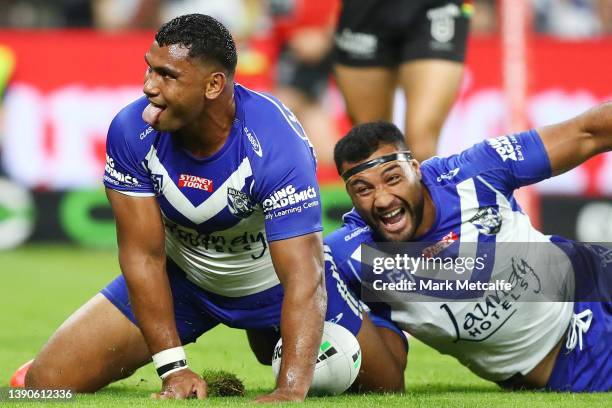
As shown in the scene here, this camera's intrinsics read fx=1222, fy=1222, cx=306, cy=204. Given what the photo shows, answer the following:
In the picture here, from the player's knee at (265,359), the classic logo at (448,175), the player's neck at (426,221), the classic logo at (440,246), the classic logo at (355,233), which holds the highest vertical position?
the classic logo at (448,175)

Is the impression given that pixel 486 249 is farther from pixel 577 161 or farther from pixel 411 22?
pixel 411 22

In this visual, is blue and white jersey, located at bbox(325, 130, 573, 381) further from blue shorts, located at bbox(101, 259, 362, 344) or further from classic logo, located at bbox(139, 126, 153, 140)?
classic logo, located at bbox(139, 126, 153, 140)

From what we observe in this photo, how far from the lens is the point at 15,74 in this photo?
12453mm

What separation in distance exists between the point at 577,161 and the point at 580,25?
882 cm

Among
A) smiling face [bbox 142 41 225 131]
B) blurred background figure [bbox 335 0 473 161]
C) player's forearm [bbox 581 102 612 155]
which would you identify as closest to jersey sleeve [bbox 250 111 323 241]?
smiling face [bbox 142 41 225 131]

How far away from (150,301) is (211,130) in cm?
81

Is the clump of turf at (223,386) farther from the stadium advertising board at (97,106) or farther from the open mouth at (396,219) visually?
the stadium advertising board at (97,106)

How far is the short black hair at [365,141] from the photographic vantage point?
5.76 meters

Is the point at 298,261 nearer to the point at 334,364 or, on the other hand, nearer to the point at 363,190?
the point at 334,364

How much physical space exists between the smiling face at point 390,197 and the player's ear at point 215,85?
33.5 inches

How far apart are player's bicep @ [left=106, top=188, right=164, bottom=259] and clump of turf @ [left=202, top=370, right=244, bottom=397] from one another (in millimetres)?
662

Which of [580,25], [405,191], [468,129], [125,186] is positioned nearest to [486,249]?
[405,191]

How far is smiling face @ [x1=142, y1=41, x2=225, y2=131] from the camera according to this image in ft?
16.7

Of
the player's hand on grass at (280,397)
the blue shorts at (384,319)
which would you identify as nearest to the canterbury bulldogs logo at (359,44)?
the blue shorts at (384,319)
